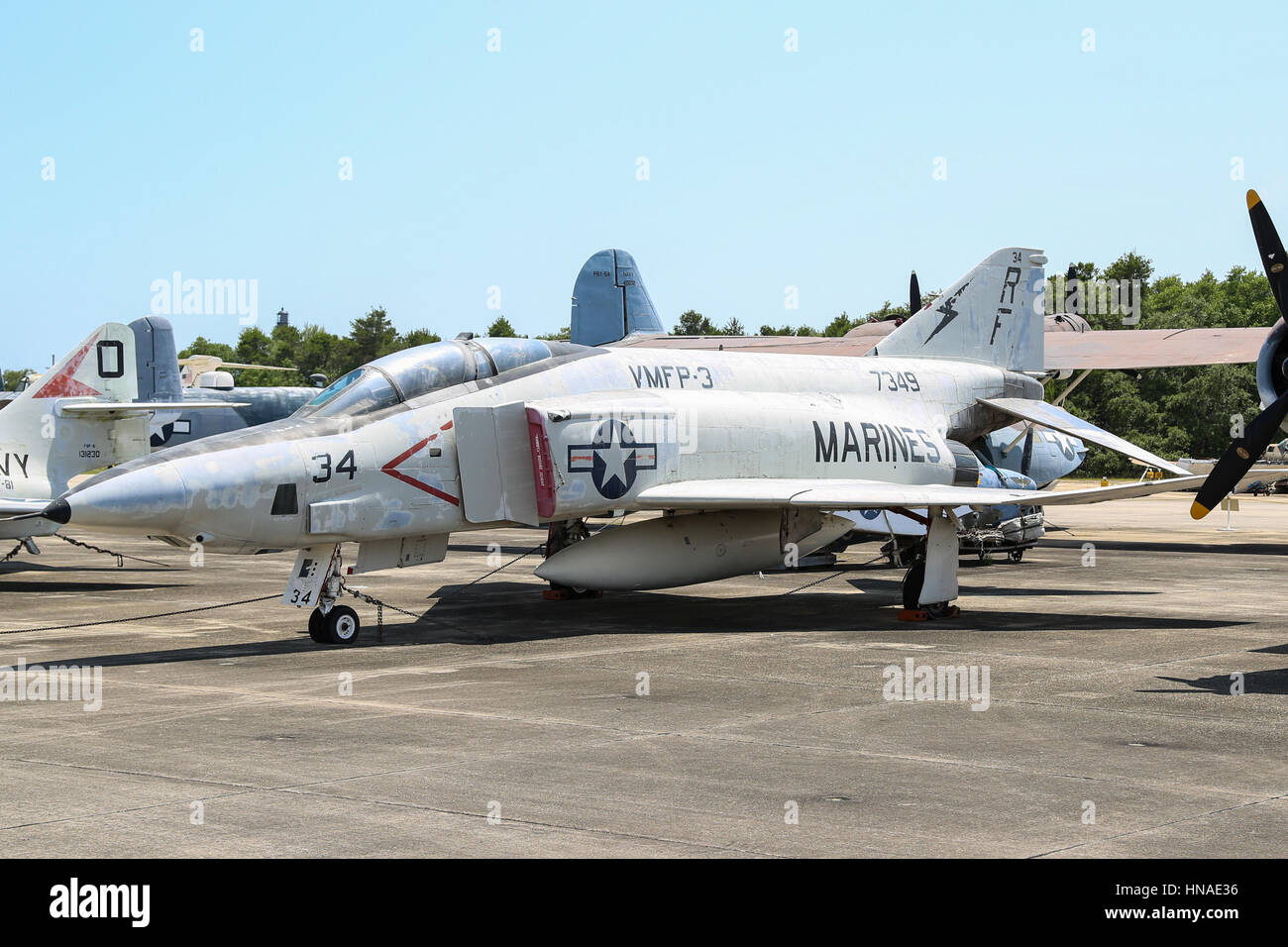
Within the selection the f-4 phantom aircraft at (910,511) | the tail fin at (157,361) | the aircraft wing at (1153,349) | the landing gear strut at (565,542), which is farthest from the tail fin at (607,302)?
the landing gear strut at (565,542)

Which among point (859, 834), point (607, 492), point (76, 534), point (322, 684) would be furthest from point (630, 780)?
point (76, 534)

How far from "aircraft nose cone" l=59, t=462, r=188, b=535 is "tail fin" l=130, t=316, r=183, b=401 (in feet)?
71.7

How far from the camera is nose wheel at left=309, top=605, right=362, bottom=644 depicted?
48.4 ft

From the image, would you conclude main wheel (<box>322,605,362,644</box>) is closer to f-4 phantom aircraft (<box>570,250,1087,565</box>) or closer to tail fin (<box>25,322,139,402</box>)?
f-4 phantom aircraft (<box>570,250,1087,565</box>)

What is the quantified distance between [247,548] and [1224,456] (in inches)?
395

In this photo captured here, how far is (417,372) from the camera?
15.6m

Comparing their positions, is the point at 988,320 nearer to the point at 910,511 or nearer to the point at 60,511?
the point at 910,511

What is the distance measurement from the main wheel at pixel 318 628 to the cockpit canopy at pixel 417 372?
223cm

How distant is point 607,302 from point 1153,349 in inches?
513

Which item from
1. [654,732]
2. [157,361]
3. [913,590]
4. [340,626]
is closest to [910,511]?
[913,590]

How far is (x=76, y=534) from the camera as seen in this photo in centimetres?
3609

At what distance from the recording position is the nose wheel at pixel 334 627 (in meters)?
14.8

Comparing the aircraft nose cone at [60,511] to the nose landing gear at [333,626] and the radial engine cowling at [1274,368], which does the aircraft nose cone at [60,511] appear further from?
the radial engine cowling at [1274,368]
